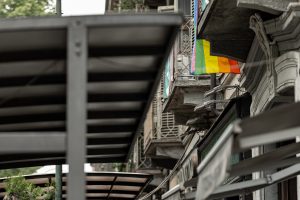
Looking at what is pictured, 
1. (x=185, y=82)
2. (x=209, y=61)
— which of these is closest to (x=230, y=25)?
(x=209, y=61)

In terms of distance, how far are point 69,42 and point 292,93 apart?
25.9ft

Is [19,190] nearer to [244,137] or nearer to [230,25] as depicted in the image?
[230,25]

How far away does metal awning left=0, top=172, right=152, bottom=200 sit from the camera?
21.7 m

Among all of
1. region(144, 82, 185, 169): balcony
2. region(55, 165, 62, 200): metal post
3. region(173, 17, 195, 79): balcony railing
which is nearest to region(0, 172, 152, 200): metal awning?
region(55, 165, 62, 200): metal post

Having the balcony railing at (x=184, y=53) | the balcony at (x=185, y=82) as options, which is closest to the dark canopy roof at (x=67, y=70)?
the balcony at (x=185, y=82)

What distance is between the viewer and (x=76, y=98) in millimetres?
6395

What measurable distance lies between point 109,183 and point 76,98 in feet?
51.8

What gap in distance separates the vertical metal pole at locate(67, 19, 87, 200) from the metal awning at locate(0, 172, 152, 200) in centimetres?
1483

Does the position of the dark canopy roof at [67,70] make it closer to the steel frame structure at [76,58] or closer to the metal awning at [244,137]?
the steel frame structure at [76,58]

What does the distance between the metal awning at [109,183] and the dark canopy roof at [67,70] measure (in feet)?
41.5

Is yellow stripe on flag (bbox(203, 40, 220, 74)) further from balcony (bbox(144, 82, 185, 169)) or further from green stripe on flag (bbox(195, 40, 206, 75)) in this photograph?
balcony (bbox(144, 82, 185, 169))

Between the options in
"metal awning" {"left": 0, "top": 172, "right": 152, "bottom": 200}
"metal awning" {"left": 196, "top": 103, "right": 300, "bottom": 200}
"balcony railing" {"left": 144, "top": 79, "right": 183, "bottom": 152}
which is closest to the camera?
"metal awning" {"left": 196, "top": 103, "right": 300, "bottom": 200}

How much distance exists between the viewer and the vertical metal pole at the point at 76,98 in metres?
6.32

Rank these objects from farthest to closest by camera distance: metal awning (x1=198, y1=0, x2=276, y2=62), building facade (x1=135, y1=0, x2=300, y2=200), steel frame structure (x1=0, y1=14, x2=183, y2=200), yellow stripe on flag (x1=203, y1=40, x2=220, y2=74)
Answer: yellow stripe on flag (x1=203, y1=40, x2=220, y2=74) → metal awning (x1=198, y1=0, x2=276, y2=62) → building facade (x1=135, y1=0, x2=300, y2=200) → steel frame structure (x1=0, y1=14, x2=183, y2=200)
